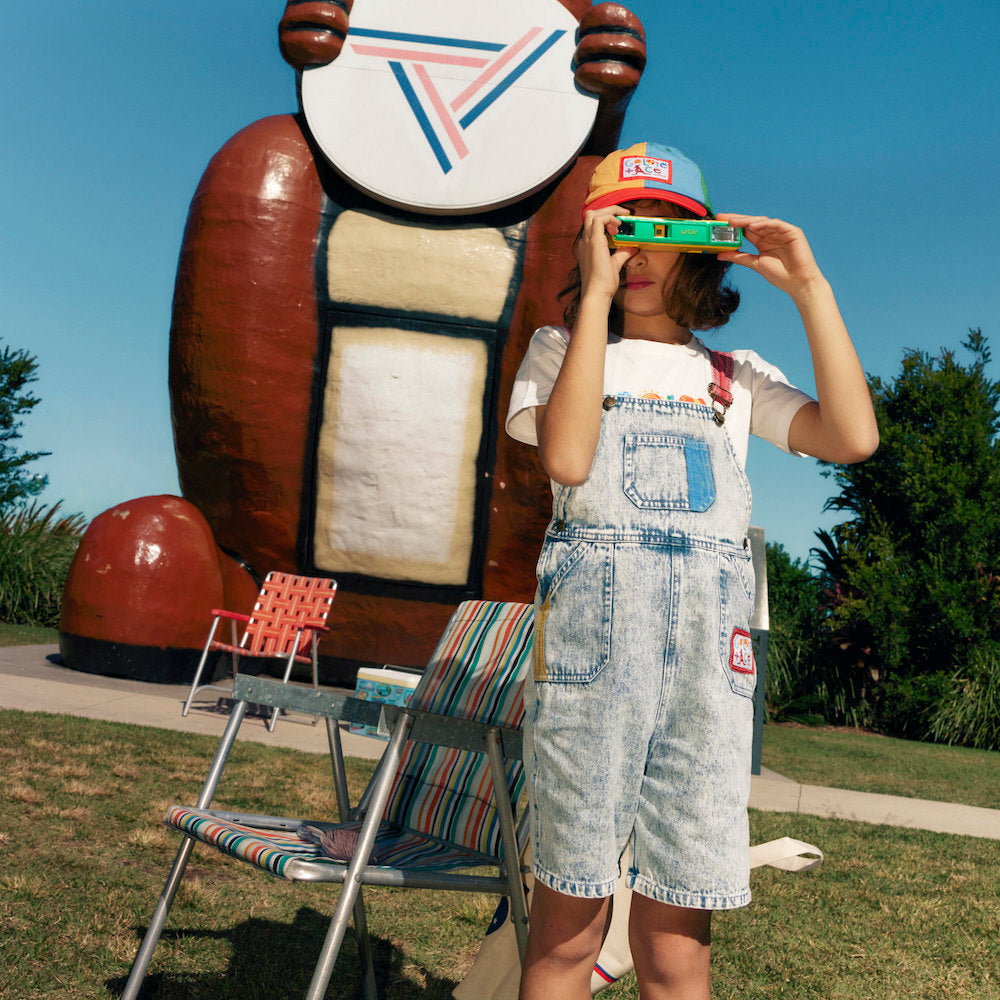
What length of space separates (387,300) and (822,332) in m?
5.21

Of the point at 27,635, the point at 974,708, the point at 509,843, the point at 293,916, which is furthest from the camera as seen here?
the point at 974,708

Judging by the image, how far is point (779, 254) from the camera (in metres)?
1.64

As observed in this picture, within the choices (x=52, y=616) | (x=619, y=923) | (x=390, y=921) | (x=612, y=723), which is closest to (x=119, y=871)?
(x=390, y=921)

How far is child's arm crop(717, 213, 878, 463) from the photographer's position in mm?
1608

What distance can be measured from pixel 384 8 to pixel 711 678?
620 cm

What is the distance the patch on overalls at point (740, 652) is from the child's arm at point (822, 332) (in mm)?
322

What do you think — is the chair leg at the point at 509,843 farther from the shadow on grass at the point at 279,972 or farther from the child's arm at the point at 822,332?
the child's arm at the point at 822,332

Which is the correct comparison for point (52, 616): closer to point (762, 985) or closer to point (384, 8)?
point (384, 8)

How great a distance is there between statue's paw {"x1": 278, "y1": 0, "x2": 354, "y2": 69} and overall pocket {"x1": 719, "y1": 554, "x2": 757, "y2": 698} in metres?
5.89

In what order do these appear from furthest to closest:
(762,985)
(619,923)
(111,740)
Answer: (111,740) → (762,985) → (619,923)

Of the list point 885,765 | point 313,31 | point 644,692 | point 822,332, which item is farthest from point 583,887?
point 885,765

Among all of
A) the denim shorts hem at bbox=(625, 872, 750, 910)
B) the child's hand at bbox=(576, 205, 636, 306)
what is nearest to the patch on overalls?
the denim shorts hem at bbox=(625, 872, 750, 910)

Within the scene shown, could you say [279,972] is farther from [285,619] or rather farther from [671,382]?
[285,619]

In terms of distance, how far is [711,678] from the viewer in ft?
4.80
